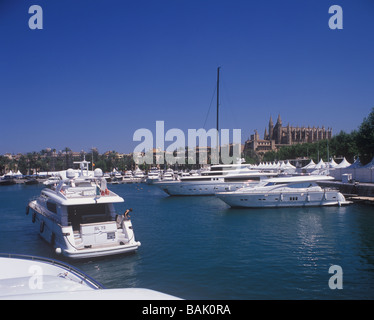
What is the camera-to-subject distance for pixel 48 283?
7.15 meters

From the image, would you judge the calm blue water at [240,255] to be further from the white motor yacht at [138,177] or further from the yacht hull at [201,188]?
the white motor yacht at [138,177]

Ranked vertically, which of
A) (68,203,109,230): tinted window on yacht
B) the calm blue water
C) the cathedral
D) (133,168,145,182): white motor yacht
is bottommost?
(133,168,145,182): white motor yacht

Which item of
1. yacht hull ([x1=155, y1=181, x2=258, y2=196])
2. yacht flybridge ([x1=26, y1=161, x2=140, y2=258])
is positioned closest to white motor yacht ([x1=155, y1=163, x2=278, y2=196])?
yacht hull ([x1=155, y1=181, x2=258, y2=196])

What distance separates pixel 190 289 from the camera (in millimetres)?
11281

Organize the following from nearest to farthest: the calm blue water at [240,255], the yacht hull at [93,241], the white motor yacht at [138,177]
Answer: the calm blue water at [240,255] → the yacht hull at [93,241] → the white motor yacht at [138,177]

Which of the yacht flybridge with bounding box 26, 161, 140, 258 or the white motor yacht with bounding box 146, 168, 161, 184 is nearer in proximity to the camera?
the yacht flybridge with bounding box 26, 161, 140, 258

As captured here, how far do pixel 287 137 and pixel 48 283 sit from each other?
182 metres

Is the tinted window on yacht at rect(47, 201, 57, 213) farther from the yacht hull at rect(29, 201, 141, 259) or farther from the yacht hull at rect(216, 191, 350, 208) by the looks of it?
the yacht hull at rect(216, 191, 350, 208)

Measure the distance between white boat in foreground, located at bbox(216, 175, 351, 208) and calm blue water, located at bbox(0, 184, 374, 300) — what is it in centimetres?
392

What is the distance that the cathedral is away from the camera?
574 ft

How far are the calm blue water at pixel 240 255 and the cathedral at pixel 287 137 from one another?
150714mm

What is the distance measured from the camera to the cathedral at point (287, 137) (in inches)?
6890

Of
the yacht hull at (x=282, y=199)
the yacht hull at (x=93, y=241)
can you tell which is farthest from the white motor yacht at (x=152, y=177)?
the yacht hull at (x=93, y=241)
